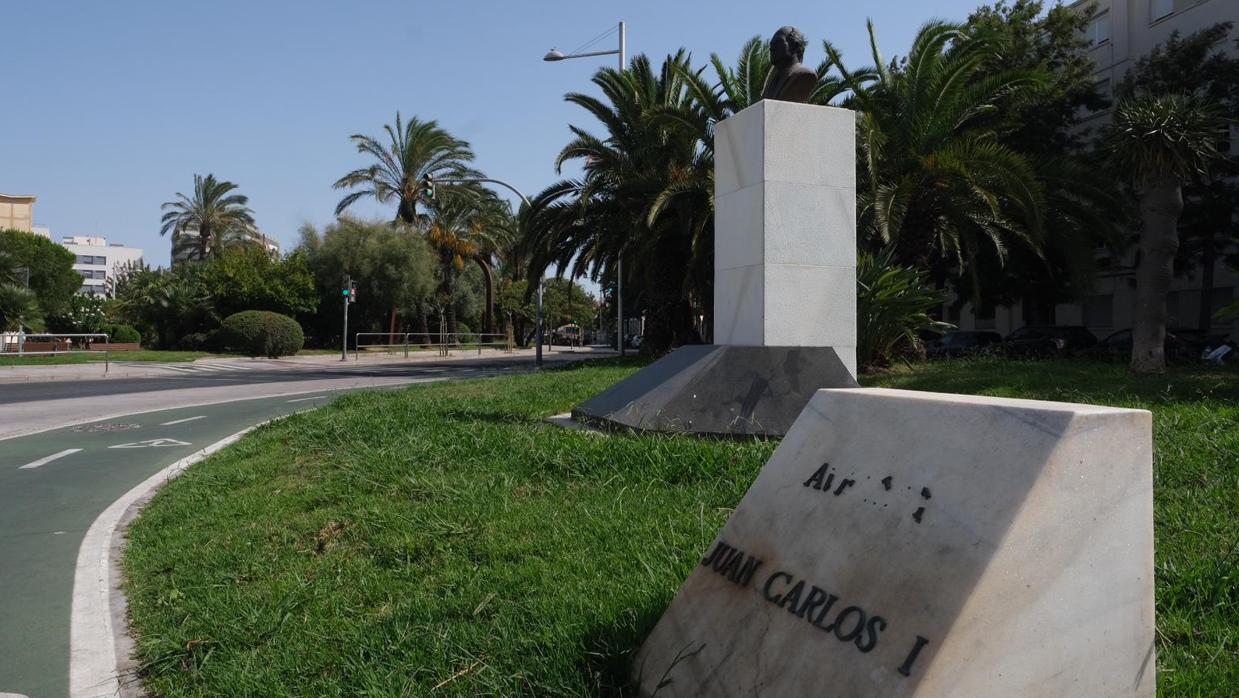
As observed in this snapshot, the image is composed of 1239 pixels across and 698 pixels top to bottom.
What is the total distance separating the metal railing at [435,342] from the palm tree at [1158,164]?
101 feet

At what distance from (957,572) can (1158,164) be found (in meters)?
13.4

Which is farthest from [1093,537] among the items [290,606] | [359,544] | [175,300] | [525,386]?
[175,300]

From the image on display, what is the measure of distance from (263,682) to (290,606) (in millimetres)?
761

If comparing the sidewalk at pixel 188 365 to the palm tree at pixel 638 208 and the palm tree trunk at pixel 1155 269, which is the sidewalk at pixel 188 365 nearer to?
the palm tree at pixel 638 208

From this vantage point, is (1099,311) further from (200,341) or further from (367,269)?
(200,341)

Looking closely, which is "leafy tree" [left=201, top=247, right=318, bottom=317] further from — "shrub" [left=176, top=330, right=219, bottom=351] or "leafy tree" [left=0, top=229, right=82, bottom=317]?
"leafy tree" [left=0, top=229, right=82, bottom=317]

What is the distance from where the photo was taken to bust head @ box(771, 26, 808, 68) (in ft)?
27.1

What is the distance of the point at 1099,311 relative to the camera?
36500mm

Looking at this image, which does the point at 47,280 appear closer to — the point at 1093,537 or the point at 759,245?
the point at 759,245

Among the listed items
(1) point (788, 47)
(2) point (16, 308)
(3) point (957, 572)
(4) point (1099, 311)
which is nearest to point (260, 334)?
(2) point (16, 308)

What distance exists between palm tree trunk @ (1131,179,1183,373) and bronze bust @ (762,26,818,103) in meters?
8.73

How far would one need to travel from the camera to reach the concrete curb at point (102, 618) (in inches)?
147

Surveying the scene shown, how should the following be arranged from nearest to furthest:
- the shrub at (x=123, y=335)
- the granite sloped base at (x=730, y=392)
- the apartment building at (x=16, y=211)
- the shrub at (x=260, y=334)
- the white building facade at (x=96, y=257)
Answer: the granite sloped base at (x=730, y=392)
the shrub at (x=260, y=334)
the shrub at (x=123, y=335)
the apartment building at (x=16, y=211)
the white building facade at (x=96, y=257)

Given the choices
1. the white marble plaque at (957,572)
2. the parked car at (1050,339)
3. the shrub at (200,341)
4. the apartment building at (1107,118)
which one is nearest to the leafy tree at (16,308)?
the shrub at (200,341)
